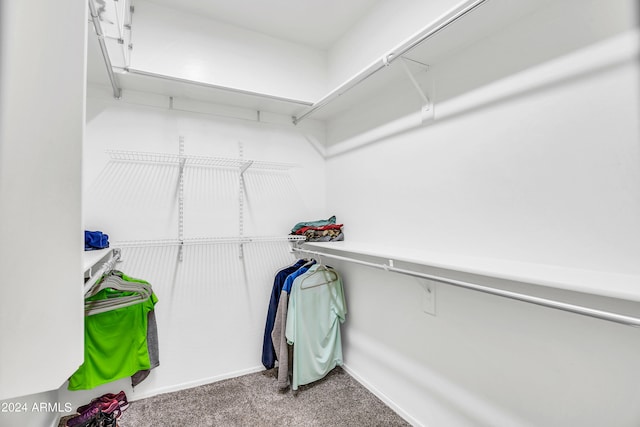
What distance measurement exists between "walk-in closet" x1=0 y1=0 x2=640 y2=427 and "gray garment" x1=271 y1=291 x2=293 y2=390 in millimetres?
22

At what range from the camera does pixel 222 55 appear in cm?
217

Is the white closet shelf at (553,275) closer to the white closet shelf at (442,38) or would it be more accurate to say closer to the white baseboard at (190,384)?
the white closet shelf at (442,38)

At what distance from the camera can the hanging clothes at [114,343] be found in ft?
5.58

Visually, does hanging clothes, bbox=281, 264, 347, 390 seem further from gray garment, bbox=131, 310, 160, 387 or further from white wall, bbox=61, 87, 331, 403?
gray garment, bbox=131, 310, 160, 387

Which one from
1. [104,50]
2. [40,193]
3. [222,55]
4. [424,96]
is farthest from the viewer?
[222,55]

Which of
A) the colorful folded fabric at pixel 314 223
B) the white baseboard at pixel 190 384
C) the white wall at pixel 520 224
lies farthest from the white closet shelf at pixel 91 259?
the white wall at pixel 520 224

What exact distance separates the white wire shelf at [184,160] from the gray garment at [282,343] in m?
1.04

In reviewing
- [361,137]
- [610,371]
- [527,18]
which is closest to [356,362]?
[610,371]

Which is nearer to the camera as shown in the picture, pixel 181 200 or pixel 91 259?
pixel 91 259

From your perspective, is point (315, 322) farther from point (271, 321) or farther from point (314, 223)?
point (314, 223)

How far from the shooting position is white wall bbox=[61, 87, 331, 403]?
77.2 inches

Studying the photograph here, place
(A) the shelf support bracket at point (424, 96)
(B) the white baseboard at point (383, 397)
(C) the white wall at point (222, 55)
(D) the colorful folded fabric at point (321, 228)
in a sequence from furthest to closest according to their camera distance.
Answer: (D) the colorful folded fabric at point (321, 228)
(C) the white wall at point (222, 55)
(B) the white baseboard at point (383, 397)
(A) the shelf support bracket at point (424, 96)

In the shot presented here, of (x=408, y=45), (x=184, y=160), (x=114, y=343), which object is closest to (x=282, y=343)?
(x=114, y=343)

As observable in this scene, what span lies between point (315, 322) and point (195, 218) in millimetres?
1188
